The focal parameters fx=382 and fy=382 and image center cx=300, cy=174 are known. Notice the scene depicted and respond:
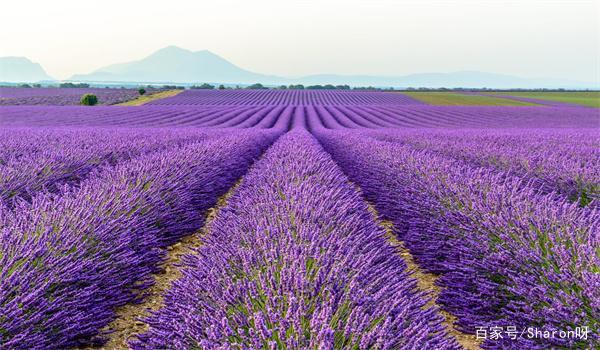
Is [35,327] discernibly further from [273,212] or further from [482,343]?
[482,343]

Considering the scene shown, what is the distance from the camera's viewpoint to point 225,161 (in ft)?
21.9

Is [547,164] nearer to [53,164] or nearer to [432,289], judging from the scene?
[432,289]

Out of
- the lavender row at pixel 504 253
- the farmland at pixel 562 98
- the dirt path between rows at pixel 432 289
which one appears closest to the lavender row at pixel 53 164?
the dirt path between rows at pixel 432 289

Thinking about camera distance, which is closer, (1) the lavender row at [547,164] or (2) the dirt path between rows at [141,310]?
(2) the dirt path between rows at [141,310]

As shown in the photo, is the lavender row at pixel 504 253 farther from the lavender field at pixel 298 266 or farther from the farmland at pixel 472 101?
the farmland at pixel 472 101

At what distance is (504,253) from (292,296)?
5.03 ft

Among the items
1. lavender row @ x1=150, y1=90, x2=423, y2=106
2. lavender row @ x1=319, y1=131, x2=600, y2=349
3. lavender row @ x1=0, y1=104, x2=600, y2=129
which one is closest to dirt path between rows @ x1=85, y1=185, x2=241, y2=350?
lavender row @ x1=319, y1=131, x2=600, y2=349

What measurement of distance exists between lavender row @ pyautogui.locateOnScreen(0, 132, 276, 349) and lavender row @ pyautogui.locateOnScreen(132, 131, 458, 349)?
0.48 metres

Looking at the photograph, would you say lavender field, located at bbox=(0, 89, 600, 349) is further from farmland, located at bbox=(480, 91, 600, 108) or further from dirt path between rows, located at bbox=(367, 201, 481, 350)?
farmland, located at bbox=(480, 91, 600, 108)

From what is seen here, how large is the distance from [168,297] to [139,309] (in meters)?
1.07

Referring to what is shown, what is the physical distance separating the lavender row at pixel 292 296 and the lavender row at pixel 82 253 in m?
0.48

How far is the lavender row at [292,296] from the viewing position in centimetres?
137

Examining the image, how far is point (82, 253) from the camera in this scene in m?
2.32

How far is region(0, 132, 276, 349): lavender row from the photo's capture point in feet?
6.02
